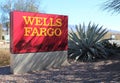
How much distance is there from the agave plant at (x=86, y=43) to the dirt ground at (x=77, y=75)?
1.08 m

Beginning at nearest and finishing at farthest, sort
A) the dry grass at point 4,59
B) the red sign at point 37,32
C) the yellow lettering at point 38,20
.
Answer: the red sign at point 37,32, the yellow lettering at point 38,20, the dry grass at point 4,59

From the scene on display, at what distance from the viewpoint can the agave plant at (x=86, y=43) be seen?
14.0 m

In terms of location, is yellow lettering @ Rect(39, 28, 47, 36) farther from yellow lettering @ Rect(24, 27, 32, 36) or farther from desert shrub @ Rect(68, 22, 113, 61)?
desert shrub @ Rect(68, 22, 113, 61)

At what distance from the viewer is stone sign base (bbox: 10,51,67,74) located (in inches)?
454

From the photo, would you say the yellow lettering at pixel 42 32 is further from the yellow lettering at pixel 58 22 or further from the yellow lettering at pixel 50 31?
the yellow lettering at pixel 58 22

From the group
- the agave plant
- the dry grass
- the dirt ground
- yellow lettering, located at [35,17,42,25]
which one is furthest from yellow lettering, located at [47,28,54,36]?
the dry grass

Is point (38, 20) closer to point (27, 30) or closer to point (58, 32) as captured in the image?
point (27, 30)

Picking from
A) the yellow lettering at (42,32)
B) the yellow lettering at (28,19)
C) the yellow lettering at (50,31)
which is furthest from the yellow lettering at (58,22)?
the yellow lettering at (28,19)

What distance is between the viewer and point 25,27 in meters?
11.8

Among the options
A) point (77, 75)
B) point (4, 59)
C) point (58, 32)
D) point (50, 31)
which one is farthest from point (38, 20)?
point (4, 59)

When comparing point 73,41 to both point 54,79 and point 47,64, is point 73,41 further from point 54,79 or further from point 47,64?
point 54,79

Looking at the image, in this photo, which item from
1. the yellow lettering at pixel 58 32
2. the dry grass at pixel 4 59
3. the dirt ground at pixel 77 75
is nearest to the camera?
the dirt ground at pixel 77 75

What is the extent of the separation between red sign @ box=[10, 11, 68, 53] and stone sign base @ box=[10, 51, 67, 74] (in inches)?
7.6

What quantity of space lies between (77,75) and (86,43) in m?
3.94
